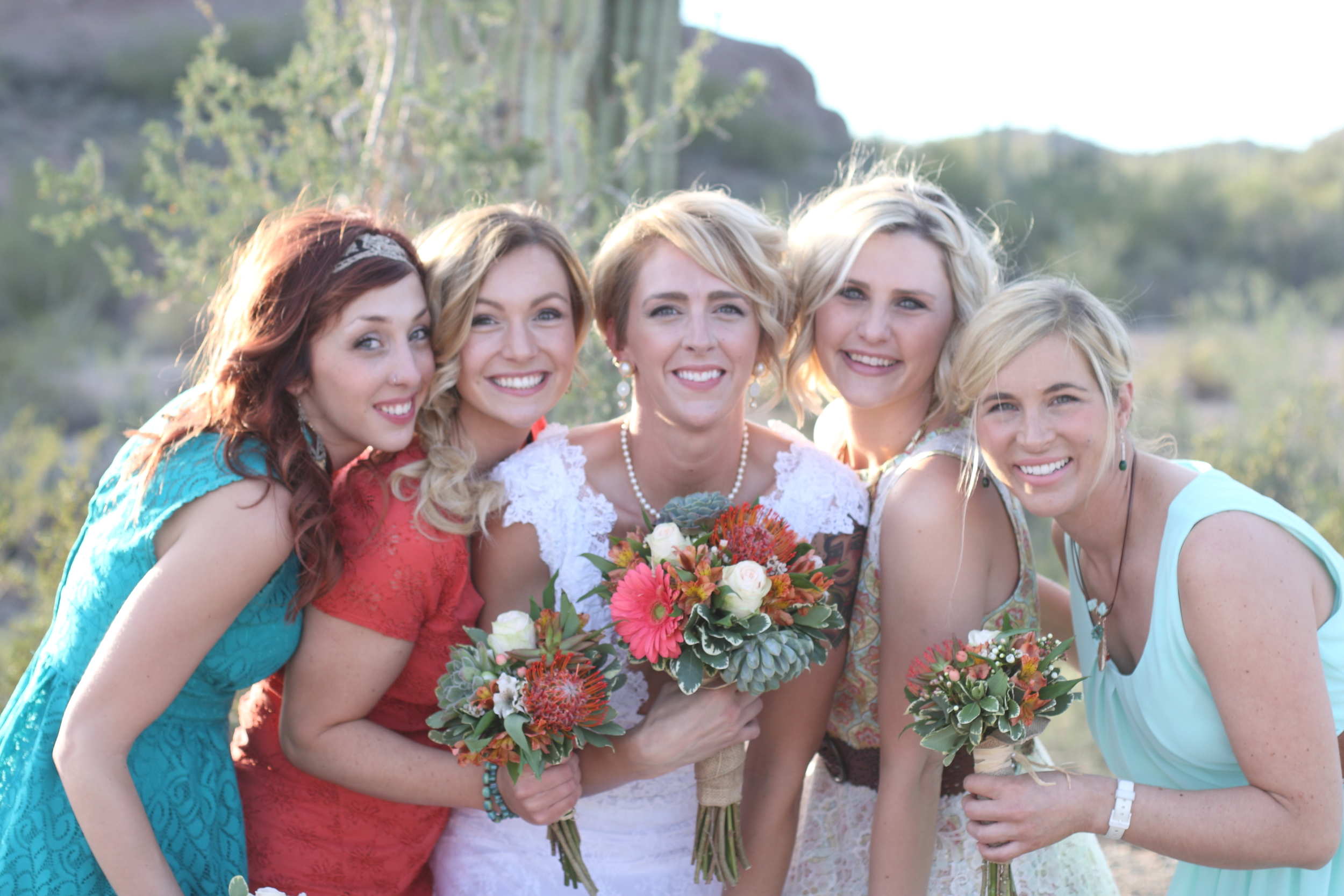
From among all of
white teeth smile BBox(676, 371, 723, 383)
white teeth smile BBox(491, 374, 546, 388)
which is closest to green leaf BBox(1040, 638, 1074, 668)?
white teeth smile BBox(676, 371, 723, 383)

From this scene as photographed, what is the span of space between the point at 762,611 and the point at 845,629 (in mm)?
708

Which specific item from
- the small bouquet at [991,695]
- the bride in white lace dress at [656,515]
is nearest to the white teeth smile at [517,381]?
the bride in white lace dress at [656,515]

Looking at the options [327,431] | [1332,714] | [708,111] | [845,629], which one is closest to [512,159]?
[708,111]

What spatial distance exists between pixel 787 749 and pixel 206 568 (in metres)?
1.61

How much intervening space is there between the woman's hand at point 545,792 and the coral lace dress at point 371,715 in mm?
404

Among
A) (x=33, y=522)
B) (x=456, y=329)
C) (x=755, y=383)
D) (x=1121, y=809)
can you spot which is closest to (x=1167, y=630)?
(x=1121, y=809)

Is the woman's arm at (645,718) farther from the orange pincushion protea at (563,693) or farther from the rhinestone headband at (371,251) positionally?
the rhinestone headband at (371,251)

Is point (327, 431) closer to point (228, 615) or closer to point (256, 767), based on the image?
point (228, 615)

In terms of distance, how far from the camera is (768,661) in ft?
7.43

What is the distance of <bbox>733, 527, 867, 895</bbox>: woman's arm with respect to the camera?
2.89m

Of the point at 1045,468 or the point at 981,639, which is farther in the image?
the point at 1045,468

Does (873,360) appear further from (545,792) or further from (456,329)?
(545,792)

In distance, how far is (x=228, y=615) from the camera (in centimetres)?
238

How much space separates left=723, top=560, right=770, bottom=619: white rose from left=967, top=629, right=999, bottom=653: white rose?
482 millimetres
